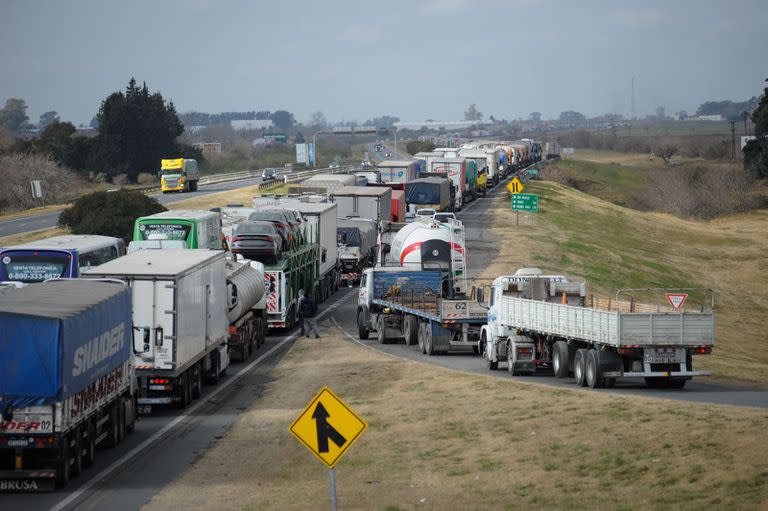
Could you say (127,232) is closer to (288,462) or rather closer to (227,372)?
(227,372)

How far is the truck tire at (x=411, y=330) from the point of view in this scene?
3950 centimetres

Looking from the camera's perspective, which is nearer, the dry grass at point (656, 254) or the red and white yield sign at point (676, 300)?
the red and white yield sign at point (676, 300)

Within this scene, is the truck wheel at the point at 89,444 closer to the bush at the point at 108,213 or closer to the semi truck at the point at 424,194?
the bush at the point at 108,213

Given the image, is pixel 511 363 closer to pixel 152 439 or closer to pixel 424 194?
pixel 152 439

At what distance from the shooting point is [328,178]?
77.5m

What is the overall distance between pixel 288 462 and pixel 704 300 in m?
48.2

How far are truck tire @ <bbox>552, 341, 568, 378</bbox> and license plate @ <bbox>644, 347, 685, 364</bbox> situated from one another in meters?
2.93

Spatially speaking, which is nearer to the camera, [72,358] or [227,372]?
[72,358]

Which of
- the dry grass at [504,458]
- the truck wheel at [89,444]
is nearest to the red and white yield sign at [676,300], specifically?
the dry grass at [504,458]

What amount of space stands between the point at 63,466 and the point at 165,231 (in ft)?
78.3

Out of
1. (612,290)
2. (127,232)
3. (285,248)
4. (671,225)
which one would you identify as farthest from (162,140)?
(285,248)

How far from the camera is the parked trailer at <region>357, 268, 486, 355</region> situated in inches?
1437

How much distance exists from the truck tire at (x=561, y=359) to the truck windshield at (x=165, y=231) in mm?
17314

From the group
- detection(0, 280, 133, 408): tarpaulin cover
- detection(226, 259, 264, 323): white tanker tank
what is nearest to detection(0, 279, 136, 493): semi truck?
detection(0, 280, 133, 408): tarpaulin cover
